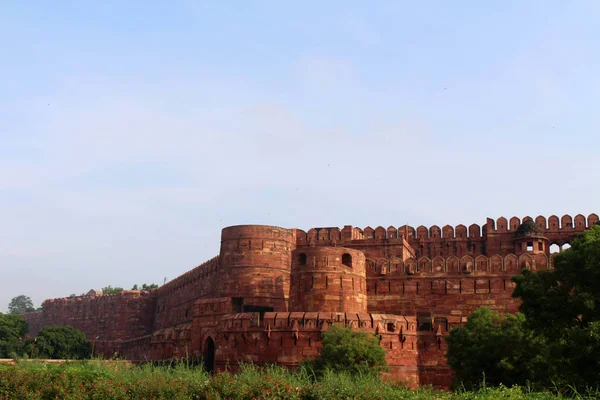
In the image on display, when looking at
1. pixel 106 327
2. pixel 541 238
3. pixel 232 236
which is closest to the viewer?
pixel 232 236

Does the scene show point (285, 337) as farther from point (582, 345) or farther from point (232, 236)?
point (582, 345)

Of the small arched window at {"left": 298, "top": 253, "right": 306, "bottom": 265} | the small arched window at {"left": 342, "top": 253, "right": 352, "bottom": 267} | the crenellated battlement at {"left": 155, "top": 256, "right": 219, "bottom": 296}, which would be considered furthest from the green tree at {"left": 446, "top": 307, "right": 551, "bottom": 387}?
the crenellated battlement at {"left": 155, "top": 256, "right": 219, "bottom": 296}

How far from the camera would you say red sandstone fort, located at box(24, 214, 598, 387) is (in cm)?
3142

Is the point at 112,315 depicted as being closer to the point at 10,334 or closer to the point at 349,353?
the point at 10,334

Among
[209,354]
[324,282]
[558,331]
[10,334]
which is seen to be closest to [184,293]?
[209,354]

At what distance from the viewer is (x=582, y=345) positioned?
1923 cm

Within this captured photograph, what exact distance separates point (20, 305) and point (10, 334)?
87330 millimetres

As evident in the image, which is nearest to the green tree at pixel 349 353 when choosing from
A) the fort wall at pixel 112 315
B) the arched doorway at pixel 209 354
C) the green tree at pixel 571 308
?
the green tree at pixel 571 308

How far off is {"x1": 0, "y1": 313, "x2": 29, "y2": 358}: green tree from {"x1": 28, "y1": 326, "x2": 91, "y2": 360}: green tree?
1.35 meters

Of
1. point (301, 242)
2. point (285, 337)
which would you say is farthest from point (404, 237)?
point (285, 337)

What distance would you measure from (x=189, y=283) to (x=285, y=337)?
18628 millimetres

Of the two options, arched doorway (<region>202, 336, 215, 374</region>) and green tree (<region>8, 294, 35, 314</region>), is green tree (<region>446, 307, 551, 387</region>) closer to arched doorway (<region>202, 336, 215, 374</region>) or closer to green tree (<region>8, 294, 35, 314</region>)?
arched doorway (<region>202, 336, 215, 374</region>)

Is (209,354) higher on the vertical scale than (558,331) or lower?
lower

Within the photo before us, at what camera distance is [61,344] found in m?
54.5
